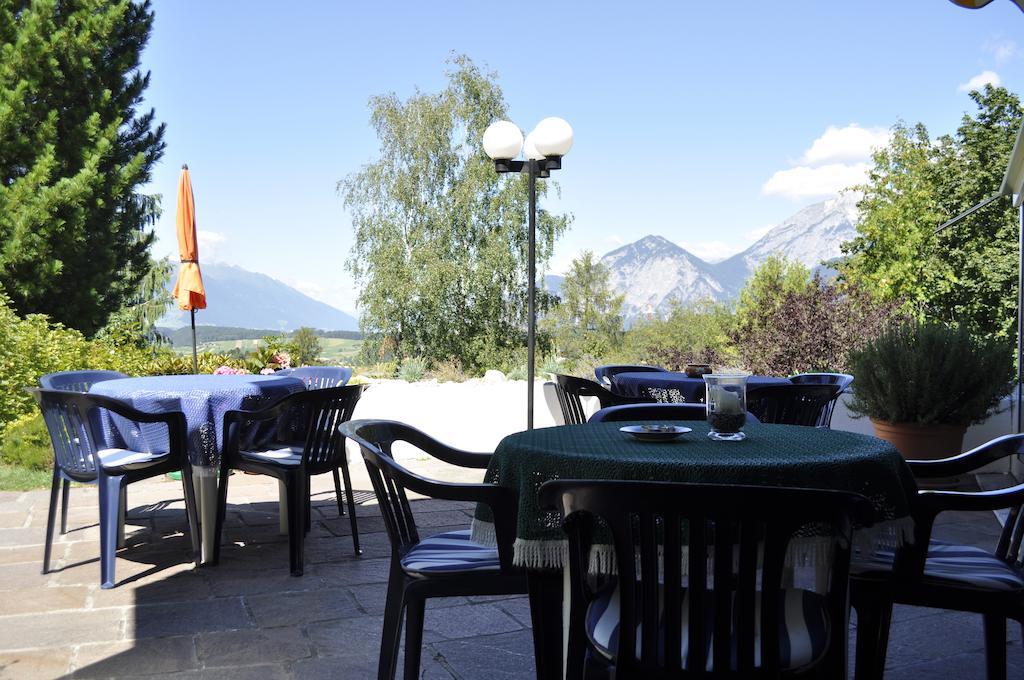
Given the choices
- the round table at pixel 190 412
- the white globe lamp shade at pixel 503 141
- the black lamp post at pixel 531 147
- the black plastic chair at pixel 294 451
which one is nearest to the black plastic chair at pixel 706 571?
the black plastic chair at pixel 294 451

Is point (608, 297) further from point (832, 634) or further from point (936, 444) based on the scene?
point (832, 634)

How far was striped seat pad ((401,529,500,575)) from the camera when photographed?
1908 mm

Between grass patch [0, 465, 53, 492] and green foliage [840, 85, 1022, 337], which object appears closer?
grass patch [0, 465, 53, 492]

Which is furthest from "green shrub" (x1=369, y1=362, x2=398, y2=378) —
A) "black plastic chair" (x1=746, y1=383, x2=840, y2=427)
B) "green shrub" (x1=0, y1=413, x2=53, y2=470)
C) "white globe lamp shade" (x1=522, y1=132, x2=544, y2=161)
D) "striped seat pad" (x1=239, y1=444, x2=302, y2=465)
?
"black plastic chair" (x1=746, y1=383, x2=840, y2=427)

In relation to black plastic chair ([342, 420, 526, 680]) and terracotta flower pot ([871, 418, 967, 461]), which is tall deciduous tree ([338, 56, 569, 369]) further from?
black plastic chair ([342, 420, 526, 680])

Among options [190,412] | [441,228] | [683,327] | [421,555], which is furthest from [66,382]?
[683,327]

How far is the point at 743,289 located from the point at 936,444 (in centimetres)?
2639

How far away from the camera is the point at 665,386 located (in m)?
4.50

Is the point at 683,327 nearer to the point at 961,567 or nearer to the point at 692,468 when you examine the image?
the point at 961,567

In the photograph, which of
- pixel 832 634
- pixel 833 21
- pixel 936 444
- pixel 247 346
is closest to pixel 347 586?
pixel 832 634

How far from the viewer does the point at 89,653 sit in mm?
2545

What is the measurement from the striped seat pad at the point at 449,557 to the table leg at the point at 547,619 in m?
0.13

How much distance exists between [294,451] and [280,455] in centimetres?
9

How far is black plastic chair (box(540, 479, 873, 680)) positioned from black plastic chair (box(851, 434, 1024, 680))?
16.3 inches
